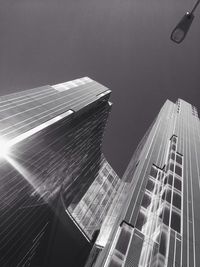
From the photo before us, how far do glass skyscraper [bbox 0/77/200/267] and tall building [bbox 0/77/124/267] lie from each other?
18 cm

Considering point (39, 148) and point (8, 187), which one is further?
point (39, 148)

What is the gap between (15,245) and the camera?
4562 centimetres

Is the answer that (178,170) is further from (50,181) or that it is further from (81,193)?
(81,193)

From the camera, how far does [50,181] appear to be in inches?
2468

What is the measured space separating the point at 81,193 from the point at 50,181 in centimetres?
1520

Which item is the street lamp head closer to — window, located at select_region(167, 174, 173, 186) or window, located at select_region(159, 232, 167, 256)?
window, located at select_region(159, 232, 167, 256)

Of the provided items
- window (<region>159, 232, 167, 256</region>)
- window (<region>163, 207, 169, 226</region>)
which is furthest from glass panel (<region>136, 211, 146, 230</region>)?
window (<region>159, 232, 167, 256</region>)

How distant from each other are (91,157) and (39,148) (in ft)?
138

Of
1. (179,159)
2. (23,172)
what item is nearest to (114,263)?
(179,159)

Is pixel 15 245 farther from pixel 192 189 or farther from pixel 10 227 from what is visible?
pixel 192 189

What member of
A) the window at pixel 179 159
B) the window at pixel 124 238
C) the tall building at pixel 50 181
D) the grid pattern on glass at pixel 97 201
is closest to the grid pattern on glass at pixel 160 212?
the window at pixel 124 238

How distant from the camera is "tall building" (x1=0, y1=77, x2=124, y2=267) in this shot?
44.6 metres

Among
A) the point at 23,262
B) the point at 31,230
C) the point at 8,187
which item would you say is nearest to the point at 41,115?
the point at 8,187

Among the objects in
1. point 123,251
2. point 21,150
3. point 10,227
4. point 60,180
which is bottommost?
point 60,180
